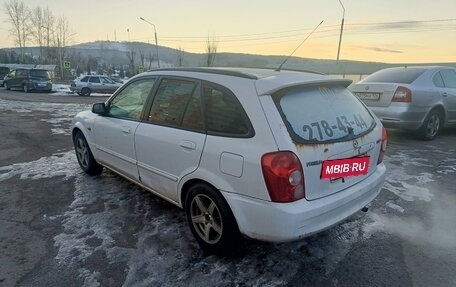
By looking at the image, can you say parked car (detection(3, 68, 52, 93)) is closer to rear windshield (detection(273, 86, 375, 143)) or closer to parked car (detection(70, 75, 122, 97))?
parked car (detection(70, 75, 122, 97))

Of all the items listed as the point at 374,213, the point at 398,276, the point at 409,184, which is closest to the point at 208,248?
the point at 398,276

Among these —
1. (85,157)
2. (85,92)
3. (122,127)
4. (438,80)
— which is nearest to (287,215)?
(122,127)

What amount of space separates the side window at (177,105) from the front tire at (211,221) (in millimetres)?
595

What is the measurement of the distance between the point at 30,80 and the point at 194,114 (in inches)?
1071

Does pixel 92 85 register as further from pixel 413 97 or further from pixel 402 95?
pixel 413 97

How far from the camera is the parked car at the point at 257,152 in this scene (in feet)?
8.08

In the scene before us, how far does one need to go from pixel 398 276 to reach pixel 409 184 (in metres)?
2.49

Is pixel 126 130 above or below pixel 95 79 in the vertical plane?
below

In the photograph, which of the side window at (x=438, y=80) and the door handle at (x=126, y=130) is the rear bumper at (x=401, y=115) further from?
the door handle at (x=126, y=130)

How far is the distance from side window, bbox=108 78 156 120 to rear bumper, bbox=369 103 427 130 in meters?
5.14

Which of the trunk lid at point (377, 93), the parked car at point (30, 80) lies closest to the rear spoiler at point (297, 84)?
the trunk lid at point (377, 93)

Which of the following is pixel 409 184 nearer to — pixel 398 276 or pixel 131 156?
pixel 398 276

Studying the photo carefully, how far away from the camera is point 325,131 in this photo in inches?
106

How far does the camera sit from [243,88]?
273 cm
